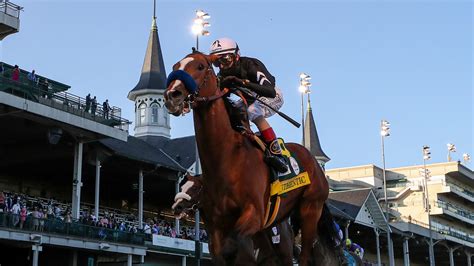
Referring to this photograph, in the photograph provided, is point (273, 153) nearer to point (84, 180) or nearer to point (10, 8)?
point (10, 8)

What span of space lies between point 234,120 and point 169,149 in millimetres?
42816

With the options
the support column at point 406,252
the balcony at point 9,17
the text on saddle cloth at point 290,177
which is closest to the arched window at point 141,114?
the support column at point 406,252

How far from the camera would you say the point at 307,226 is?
8.74 metres

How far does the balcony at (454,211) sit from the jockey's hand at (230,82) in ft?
268

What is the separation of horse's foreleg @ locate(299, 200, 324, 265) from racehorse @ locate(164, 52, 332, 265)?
127 cm

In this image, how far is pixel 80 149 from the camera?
32.8m

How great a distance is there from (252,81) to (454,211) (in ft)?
284

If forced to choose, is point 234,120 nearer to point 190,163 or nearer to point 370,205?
point 190,163

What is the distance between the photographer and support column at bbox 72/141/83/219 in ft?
104

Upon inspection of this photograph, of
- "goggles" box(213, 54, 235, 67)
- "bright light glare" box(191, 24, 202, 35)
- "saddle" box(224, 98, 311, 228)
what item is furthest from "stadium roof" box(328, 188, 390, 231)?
"goggles" box(213, 54, 235, 67)

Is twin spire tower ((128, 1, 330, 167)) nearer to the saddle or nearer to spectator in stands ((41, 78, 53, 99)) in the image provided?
spectator in stands ((41, 78, 53, 99))

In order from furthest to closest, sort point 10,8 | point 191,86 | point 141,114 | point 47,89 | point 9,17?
1. point 141,114
2. point 47,89
3. point 10,8
4. point 9,17
5. point 191,86

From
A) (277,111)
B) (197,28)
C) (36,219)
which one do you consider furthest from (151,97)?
(277,111)

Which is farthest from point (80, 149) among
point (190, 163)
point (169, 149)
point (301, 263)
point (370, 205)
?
point (370, 205)
